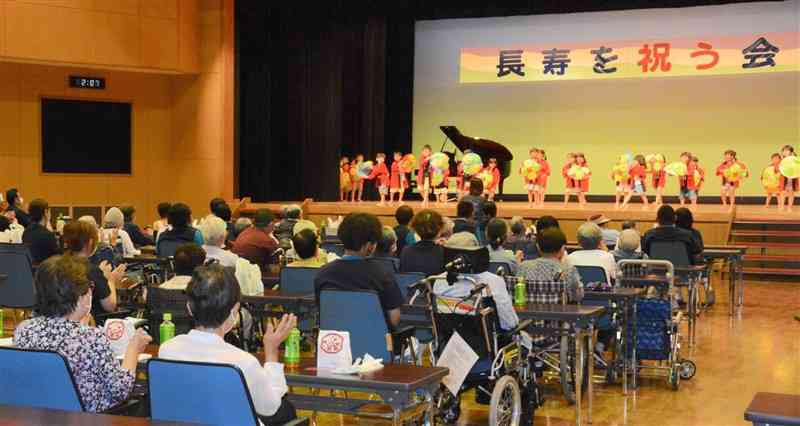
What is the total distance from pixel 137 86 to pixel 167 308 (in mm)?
13289

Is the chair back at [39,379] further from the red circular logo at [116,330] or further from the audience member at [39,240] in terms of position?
the audience member at [39,240]

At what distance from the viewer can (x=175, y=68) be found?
17.5 meters

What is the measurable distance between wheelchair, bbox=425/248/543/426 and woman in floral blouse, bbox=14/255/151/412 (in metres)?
1.94

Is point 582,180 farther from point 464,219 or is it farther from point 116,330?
point 116,330

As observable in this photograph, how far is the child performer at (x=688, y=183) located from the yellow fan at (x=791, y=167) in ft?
4.64

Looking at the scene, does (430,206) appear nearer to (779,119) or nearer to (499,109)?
(499,109)

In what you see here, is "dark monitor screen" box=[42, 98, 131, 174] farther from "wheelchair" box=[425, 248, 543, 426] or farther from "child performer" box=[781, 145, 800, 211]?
"wheelchair" box=[425, 248, 543, 426]

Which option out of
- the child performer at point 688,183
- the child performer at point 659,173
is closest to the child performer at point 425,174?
the child performer at point 659,173

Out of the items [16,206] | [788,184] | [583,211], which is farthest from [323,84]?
[16,206]

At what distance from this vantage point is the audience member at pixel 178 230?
27.1ft

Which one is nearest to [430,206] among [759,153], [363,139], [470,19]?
[363,139]

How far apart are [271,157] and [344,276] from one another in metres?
15.2

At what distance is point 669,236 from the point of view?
9.22 m

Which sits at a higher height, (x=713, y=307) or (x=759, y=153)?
(x=759, y=153)
